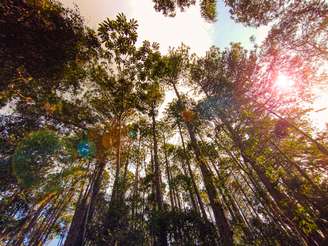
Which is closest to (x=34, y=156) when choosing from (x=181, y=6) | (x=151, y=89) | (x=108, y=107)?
(x=108, y=107)

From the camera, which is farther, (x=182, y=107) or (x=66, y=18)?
(x=182, y=107)

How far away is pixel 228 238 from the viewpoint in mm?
6180

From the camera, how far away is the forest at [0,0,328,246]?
6.74 m

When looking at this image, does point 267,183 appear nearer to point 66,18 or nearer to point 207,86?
point 207,86

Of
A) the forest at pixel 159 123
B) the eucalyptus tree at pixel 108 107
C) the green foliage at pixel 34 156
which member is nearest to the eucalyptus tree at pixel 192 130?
the forest at pixel 159 123

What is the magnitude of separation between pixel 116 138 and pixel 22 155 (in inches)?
226

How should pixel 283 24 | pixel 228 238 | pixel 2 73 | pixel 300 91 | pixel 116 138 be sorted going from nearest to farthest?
pixel 228 238, pixel 2 73, pixel 283 24, pixel 300 91, pixel 116 138

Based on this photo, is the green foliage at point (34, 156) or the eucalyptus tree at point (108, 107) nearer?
the eucalyptus tree at point (108, 107)

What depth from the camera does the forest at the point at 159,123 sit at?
6738 millimetres

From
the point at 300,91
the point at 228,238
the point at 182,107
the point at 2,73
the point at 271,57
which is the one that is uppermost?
the point at 182,107

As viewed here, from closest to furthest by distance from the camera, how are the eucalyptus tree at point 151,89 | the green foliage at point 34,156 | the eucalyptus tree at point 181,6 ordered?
the eucalyptus tree at point 181,6
the eucalyptus tree at point 151,89
the green foliage at point 34,156

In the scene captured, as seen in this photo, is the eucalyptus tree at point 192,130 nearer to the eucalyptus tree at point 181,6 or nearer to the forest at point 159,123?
the forest at point 159,123

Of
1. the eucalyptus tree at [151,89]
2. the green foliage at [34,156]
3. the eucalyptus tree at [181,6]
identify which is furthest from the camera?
the green foliage at [34,156]

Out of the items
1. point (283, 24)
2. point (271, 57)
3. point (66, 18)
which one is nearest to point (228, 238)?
point (271, 57)
